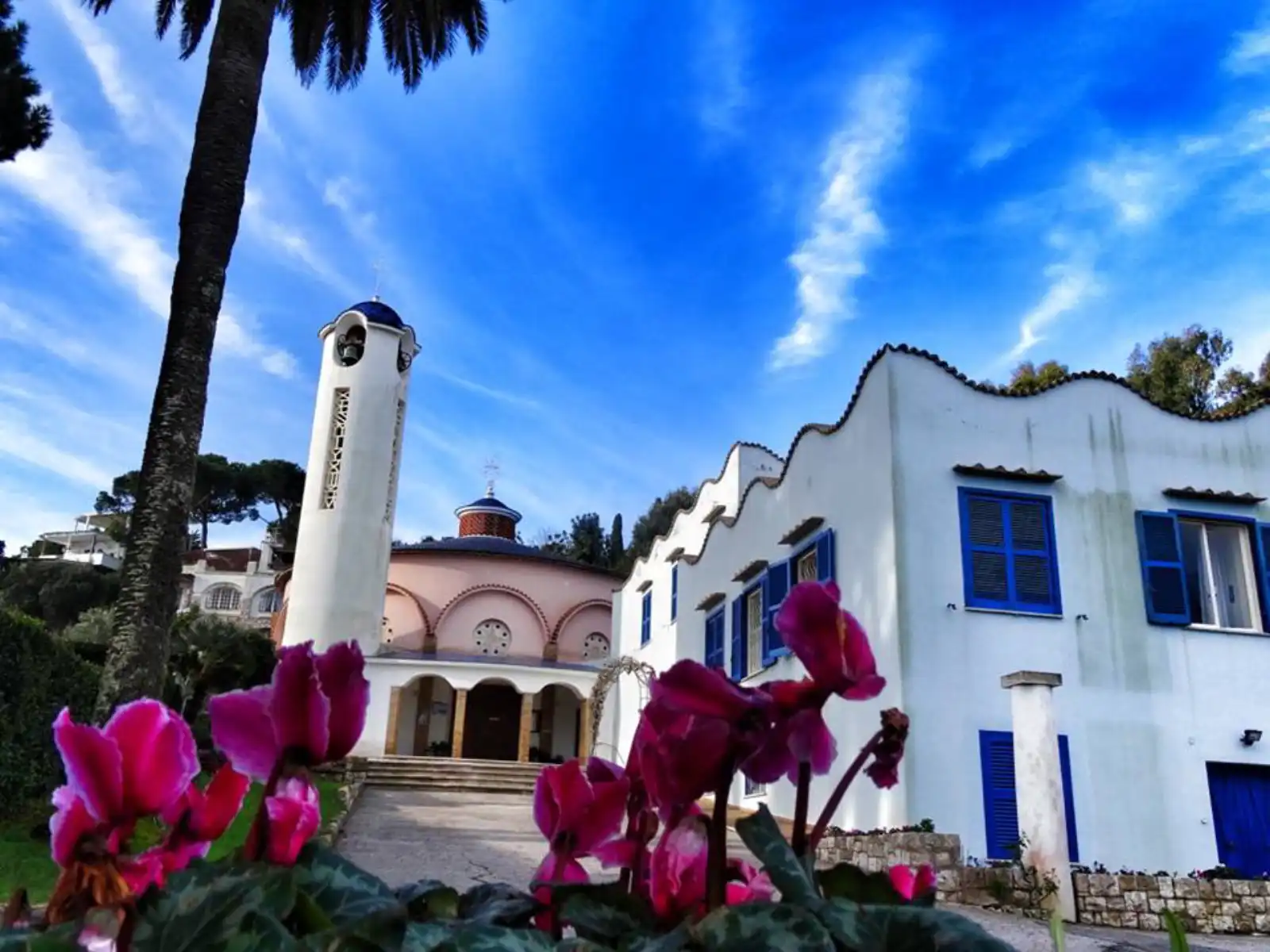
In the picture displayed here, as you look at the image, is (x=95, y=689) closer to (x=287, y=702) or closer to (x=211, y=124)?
(x=211, y=124)

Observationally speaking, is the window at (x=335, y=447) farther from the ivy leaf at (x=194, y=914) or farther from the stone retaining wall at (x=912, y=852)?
the ivy leaf at (x=194, y=914)

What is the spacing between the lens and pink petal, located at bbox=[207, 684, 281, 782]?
0.94m

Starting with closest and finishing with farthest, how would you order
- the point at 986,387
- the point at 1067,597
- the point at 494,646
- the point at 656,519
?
1. the point at 1067,597
2. the point at 986,387
3. the point at 494,646
4. the point at 656,519

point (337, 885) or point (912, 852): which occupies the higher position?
point (337, 885)

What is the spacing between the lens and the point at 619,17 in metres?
6.08

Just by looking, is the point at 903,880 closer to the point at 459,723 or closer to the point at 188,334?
the point at 188,334

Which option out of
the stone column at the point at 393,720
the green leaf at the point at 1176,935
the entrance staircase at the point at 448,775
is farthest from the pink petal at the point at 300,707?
the stone column at the point at 393,720

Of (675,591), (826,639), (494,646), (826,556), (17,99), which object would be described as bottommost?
(826,639)

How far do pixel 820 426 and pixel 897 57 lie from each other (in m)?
5.40

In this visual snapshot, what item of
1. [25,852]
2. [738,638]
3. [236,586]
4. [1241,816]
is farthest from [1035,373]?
[236,586]

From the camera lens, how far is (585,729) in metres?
28.3

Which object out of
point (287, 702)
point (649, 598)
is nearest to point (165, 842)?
point (287, 702)

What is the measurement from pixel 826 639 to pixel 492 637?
3087cm

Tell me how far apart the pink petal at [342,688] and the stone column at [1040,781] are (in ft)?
31.5
